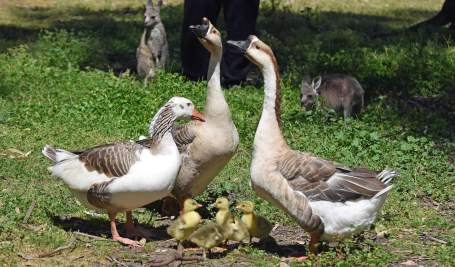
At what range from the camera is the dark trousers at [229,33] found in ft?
35.3

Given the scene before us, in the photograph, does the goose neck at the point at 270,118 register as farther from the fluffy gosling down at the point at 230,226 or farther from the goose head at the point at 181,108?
the goose head at the point at 181,108

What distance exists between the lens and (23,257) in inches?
241

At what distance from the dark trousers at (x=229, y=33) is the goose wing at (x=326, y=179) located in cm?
479

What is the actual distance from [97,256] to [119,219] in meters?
0.94

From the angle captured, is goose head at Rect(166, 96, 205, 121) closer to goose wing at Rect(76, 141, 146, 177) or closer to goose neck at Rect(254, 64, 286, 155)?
goose wing at Rect(76, 141, 146, 177)

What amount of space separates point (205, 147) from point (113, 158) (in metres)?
0.75

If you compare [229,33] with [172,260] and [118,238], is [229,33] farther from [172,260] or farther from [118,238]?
[172,260]

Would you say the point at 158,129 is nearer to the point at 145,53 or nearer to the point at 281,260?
the point at 281,260

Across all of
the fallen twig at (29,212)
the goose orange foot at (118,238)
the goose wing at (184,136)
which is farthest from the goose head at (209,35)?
the fallen twig at (29,212)

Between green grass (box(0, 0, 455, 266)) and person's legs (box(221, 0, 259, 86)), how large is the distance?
0.58m

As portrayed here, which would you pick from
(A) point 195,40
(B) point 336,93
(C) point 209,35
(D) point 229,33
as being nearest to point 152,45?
(A) point 195,40

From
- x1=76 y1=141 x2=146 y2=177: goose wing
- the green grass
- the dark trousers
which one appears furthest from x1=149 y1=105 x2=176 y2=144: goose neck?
the dark trousers

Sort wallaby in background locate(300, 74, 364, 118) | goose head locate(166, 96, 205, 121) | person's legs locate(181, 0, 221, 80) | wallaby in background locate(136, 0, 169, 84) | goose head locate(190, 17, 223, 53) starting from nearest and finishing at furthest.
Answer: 1. goose head locate(166, 96, 205, 121)
2. goose head locate(190, 17, 223, 53)
3. wallaby in background locate(300, 74, 364, 118)
4. person's legs locate(181, 0, 221, 80)
5. wallaby in background locate(136, 0, 169, 84)

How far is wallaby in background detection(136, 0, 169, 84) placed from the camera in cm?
1097
